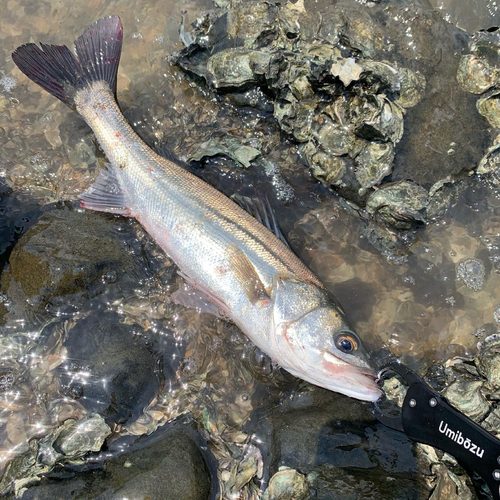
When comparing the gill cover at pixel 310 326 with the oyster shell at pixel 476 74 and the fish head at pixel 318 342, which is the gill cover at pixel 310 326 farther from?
the oyster shell at pixel 476 74

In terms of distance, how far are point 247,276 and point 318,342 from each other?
2.63 ft

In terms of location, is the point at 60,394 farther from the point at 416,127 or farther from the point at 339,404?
the point at 416,127

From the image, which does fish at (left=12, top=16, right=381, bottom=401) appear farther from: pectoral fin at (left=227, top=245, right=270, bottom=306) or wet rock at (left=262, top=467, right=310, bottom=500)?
wet rock at (left=262, top=467, right=310, bottom=500)

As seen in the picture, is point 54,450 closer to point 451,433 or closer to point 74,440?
point 74,440

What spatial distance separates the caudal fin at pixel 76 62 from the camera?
4191mm

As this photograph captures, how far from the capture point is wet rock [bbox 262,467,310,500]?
3125 mm

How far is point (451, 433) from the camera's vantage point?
2.93 meters

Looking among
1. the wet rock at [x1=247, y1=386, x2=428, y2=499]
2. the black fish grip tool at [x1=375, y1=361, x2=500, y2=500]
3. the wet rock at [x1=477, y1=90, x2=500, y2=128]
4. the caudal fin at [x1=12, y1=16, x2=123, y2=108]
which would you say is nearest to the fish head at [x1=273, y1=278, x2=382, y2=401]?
the black fish grip tool at [x1=375, y1=361, x2=500, y2=500]

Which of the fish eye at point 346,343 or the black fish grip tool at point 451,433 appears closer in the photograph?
the black fish grip tool at point 451,433

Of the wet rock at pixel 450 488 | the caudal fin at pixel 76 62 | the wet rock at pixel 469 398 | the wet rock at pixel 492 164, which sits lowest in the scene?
the wet rock at pixel 450 488

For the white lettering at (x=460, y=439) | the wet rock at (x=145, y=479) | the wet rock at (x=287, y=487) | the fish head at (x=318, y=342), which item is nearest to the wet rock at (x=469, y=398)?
the white lettering at (x=460, y=439)

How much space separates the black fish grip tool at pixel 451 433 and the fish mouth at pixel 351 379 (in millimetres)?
284

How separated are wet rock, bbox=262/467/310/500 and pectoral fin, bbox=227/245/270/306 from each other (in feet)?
4.33

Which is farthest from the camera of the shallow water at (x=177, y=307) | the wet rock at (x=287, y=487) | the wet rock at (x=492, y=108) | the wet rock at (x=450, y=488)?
the wet rock at (x=492, y=108)
